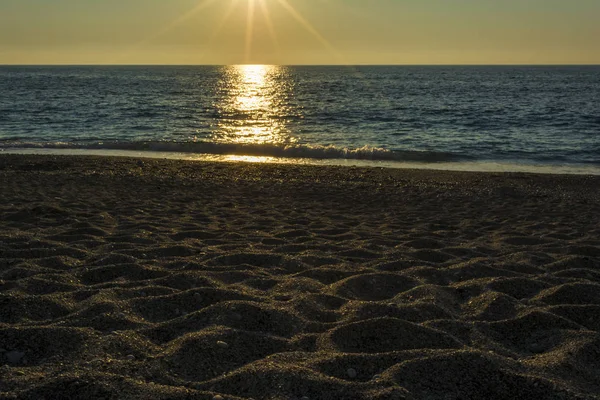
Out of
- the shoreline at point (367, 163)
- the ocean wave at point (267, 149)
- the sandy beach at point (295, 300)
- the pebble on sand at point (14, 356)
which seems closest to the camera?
the sandy beach at point (295, 300)

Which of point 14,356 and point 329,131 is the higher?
point 14,356

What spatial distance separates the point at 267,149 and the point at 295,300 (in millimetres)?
13683

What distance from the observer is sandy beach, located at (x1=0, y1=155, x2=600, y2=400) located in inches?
110

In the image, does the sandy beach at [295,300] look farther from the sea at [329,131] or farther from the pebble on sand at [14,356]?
the sea at [329,131]

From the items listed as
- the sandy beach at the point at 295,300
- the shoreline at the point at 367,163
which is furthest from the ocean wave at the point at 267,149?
the sandy beach at the point at 295,300

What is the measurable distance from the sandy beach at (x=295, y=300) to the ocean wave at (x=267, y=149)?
26.4 feet

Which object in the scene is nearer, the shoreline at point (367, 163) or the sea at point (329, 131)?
the shoreline at point (367, 163)

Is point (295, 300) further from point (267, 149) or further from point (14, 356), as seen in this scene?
point (267, 149)

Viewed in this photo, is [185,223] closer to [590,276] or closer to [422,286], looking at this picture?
[422,286]

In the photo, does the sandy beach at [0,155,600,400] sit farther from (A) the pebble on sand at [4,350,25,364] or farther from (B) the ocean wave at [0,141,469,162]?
(B) the ocean wave at [0,141,469,162]

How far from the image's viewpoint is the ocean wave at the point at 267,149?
55.0ft

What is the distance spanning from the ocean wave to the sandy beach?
26.4ft

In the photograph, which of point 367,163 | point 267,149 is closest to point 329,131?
point 267,149

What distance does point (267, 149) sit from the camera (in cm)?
1745
